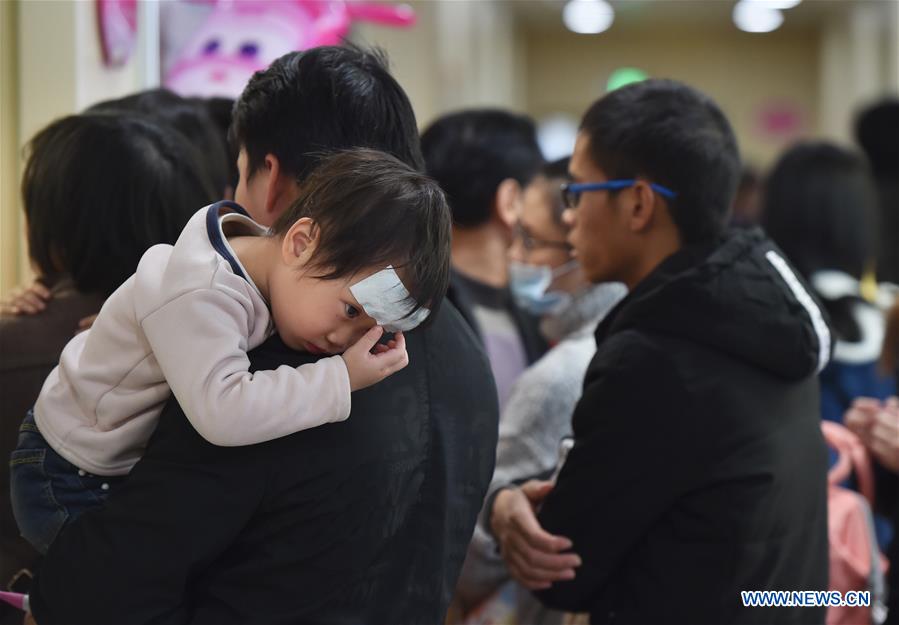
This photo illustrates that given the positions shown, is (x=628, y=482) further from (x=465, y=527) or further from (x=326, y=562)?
(x=326, y=562)

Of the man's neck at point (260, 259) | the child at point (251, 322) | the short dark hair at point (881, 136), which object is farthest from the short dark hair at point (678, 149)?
the short dark hair at point (881, 136)

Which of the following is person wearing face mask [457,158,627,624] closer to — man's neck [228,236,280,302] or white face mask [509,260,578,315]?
white face mask [509,260,578,315]

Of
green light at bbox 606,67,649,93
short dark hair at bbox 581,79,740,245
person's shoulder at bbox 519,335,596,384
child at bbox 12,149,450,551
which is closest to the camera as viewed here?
child at bbox 12,149,450,551

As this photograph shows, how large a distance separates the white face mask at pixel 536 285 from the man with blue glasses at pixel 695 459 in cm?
72

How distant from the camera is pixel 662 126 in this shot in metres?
1.94

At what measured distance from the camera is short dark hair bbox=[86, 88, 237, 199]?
2.00 meters

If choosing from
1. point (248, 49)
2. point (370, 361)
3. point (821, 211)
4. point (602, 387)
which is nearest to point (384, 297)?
point (370, 361)

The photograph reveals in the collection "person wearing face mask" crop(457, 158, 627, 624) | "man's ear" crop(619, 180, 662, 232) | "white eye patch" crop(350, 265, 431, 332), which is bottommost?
"person wearing face mask" crop(457, 158, 627, 624)

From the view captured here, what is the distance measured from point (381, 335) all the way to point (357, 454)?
0.15 meters

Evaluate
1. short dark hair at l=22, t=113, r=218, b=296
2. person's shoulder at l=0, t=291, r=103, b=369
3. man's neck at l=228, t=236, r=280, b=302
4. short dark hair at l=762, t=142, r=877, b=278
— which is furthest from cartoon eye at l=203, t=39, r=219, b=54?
short dark hair at l=762, t=142, r=877, b=278

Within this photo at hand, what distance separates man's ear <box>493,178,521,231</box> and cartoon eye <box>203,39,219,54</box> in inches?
32.3

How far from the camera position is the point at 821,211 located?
11.0 ft

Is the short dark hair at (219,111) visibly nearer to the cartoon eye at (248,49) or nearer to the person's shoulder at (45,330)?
the cartoon eye at (248,49)

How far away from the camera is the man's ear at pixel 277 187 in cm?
138
